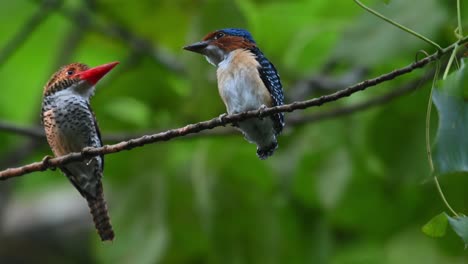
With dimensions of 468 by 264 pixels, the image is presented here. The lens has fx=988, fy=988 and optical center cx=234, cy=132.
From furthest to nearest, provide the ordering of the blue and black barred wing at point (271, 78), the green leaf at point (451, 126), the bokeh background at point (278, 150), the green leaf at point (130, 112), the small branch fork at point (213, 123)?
the green leaf at point (130, 112) < the bokeh background at point (278, 150) < the blue and black barred wing at point (271, 78) < the green leaf at point (451, 126) < the small branch fork at point (213, 123)

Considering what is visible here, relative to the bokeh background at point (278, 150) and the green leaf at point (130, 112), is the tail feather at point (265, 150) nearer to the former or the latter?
the bokeh background at point (278, 150)

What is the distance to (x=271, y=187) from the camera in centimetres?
502

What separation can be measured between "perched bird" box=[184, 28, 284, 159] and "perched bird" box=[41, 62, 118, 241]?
8.5 inches

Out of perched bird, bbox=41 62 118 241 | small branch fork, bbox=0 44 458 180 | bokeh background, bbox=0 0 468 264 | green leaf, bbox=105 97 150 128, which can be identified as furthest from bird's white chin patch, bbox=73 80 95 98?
green leaf, bbox=105 97 150 128

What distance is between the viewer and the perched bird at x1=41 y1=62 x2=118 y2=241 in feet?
5.45

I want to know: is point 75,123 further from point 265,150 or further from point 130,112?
point 130,112

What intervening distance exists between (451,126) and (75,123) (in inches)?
27.0

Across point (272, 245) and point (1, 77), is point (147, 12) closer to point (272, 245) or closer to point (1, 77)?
point (272, 245)

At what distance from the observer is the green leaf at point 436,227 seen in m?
1.42

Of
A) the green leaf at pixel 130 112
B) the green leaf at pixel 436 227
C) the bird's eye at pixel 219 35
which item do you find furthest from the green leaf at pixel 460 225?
the green leaf at pixel 130 112

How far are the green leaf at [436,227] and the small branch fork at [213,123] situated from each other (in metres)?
0.24

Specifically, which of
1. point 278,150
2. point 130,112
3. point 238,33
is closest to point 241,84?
point 238,33

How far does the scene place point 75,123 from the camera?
1762 mm

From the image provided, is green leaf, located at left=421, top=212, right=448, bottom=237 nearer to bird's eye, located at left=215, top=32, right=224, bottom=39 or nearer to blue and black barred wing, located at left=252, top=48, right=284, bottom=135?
blue and black barred wing, located at left=252, top=48, right=284, bottom=135
